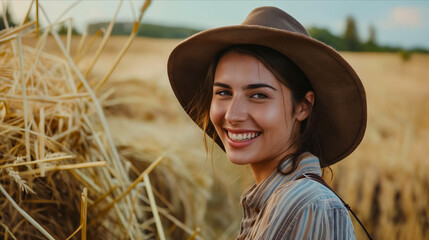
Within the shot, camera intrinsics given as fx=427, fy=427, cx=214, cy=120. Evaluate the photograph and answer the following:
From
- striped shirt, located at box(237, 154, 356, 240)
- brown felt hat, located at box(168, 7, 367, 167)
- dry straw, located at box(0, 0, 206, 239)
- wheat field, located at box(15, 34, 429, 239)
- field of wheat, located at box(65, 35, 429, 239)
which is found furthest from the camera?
→ field of wheat, located at box(65, 35, 429, 239)

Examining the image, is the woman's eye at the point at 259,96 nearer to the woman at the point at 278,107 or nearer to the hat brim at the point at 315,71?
the woman at the point at 278,107

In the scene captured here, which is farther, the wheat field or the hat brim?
the wheat field

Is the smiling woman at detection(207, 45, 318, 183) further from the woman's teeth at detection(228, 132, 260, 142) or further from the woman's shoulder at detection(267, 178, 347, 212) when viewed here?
the woman's shoulder at detection(267, 178, 347, 212)

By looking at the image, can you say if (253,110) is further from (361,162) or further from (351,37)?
(351,37)

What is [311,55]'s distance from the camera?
1070 mm

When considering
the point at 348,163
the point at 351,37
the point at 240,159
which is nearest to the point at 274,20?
the point at 240,159

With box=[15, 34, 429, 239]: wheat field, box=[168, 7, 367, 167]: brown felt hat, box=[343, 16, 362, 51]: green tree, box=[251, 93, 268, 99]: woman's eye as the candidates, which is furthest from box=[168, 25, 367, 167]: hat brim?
box=[343, 16, 362, 51]: green tree

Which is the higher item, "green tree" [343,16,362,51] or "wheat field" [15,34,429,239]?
"wheat field" [15,34,429,239]

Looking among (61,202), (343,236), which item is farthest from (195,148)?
(343,236)

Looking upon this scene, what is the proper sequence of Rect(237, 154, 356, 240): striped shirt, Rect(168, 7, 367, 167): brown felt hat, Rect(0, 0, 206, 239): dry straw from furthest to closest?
Rect(0, 0, 206, 239): dry straw
Rect(168, 7, 367, 167): brown felt hat
Rect(237, 154, 356, 240): striped shirt

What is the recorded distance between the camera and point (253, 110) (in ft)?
3.57

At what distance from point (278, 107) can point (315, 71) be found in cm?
14

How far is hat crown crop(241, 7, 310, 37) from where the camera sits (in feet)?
3.67

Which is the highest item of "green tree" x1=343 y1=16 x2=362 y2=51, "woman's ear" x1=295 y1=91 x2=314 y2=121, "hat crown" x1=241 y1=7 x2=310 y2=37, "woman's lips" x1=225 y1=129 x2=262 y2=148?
"hat crown" x1=241 y1=7 x2=310 y2=37
